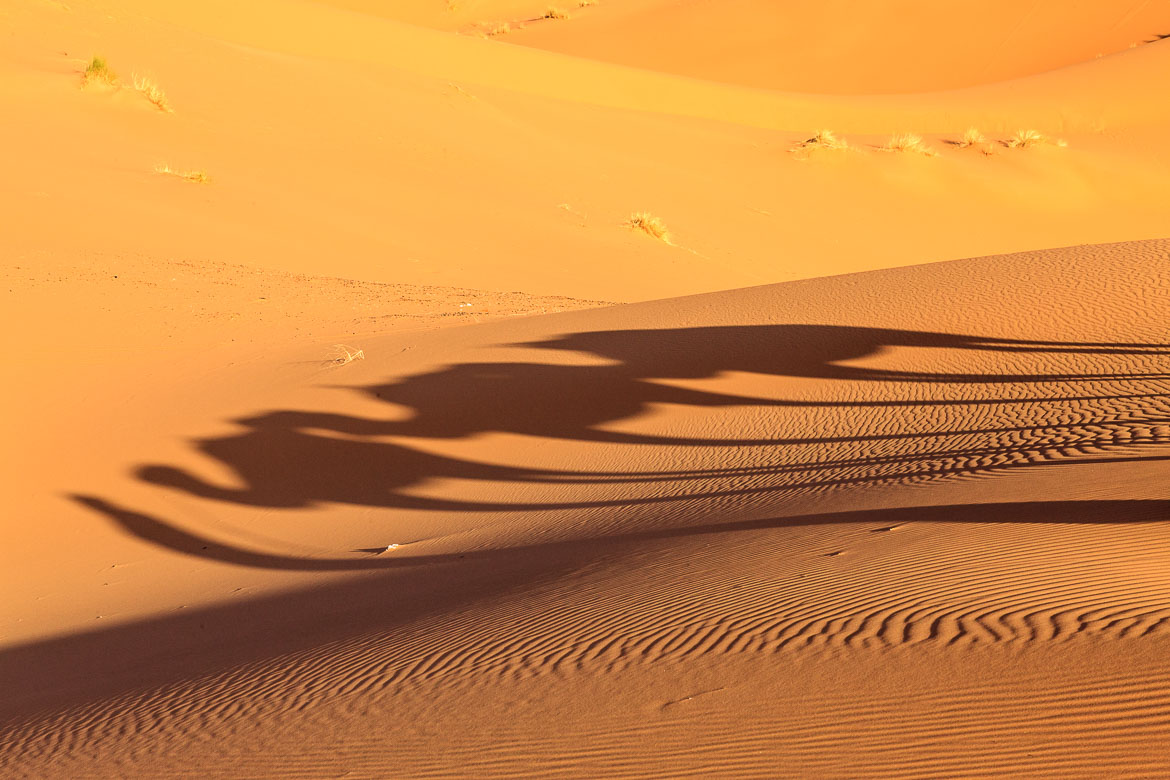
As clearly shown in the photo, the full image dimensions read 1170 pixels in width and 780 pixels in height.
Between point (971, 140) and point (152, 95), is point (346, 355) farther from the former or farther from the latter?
point (971, 140)

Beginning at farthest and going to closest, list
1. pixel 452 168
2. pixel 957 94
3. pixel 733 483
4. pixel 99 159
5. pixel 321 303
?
pixel 957 94 → pixel 452 168 → pixel 99 159 → pixel 321 303 → pixel 733 483

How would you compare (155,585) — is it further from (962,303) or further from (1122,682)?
(962,303)

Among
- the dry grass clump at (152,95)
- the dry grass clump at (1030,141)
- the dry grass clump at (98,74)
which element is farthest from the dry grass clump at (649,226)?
the dry grass clump at (1030,141)

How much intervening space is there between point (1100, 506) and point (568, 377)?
6.97 meters

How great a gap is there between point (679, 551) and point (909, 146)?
27937 mm

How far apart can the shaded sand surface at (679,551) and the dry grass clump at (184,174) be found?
842cm

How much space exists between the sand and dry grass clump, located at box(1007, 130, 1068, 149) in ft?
10.3

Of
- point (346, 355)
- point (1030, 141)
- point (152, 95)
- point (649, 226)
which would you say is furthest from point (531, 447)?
point (1030, 141)

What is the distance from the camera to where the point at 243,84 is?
27.1 meters

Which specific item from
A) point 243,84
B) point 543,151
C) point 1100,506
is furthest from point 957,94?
point 1100,506

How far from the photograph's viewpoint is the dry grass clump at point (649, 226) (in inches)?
976

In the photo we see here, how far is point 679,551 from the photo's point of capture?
7.54 metres

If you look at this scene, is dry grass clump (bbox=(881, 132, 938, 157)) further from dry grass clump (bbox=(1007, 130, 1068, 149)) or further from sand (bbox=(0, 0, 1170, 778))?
dry grass clump (bbox=(1007, 130, 1068, 149))

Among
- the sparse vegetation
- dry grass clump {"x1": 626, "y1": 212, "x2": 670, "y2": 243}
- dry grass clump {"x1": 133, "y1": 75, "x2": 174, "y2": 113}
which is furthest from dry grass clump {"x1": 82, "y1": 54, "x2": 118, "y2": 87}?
the sparse vegetation
